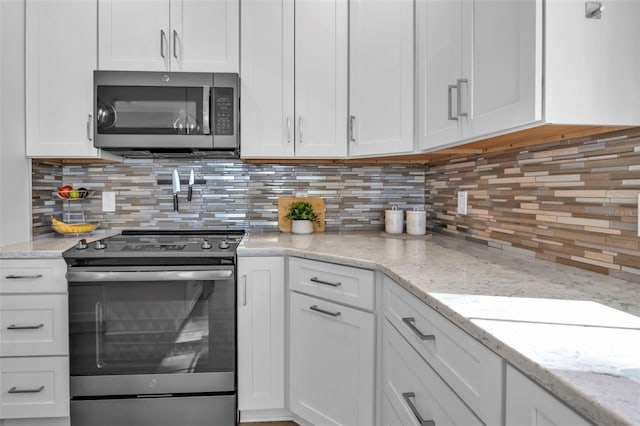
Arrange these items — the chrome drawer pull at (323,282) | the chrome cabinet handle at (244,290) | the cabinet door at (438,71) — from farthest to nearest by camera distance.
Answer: the chrome cabinet handle at (244,290), the chrome drawer pull at (323,282), the cabinet door at (438,71)

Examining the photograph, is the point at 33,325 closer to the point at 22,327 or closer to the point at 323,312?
the point at 22,327

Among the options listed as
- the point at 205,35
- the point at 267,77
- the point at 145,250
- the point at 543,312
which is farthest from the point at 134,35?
the point at 543,312

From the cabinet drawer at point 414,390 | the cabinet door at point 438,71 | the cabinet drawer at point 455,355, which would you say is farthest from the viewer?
the cabinet door at point 438,71

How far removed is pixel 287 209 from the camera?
8.28 ft

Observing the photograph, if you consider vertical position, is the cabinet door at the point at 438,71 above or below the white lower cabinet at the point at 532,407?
above

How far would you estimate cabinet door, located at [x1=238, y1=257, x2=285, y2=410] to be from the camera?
1908mm

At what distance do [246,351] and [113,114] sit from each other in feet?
4.54

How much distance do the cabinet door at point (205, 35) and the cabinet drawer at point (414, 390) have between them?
163 cm

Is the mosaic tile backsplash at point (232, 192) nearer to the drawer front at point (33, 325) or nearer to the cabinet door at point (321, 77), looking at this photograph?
the cabinet door at point (321, 77)

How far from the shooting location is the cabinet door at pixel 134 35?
212 centimetres

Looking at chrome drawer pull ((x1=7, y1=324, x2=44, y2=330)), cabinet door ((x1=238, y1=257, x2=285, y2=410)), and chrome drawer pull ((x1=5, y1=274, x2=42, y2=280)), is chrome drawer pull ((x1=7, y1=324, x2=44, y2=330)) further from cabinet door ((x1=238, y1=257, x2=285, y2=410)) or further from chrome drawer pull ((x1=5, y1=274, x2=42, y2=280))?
cabinet door ((x1=238, y1=257, x2=285, y2=410))

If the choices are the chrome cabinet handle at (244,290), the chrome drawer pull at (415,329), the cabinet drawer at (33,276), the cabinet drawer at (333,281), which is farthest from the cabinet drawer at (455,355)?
the cabinet drawer at (33,276)

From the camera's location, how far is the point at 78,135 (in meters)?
2.13

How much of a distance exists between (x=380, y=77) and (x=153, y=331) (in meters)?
1.64
